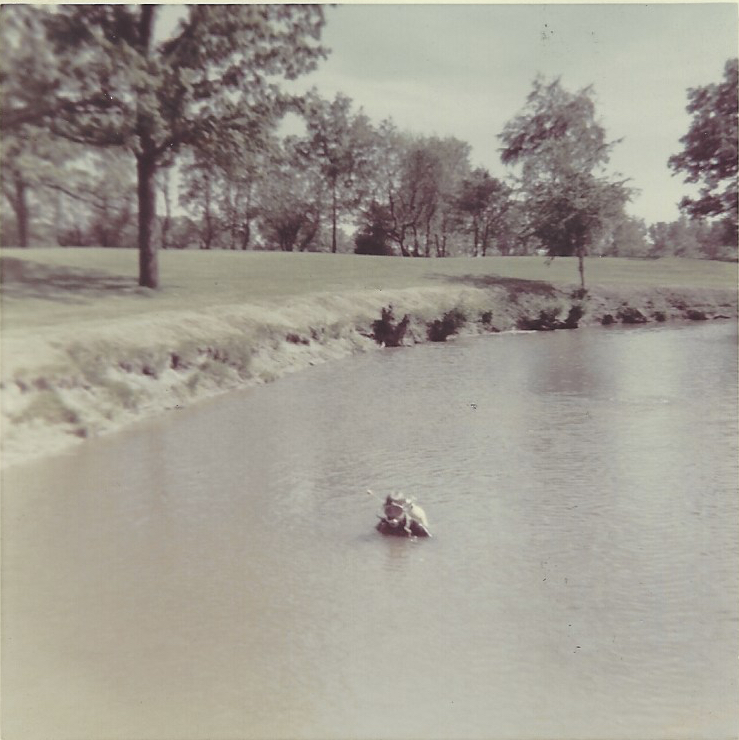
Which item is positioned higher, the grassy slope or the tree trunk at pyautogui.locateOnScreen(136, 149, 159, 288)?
the tree trunk at pyautogui.locateOnScreen(136, 149, 159, 288)

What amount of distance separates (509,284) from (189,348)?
2969 centimetres

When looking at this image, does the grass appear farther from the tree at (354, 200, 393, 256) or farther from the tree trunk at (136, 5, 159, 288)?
the tree at (354, 200, 393, 256)

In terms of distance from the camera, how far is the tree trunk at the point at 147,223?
2708 cm

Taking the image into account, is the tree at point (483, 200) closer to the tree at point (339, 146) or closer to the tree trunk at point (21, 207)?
the tree at point (339, 146)

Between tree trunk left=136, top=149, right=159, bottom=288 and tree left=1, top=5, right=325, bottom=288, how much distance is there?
3 cm

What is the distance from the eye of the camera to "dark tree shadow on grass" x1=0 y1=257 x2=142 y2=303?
75.7 ft

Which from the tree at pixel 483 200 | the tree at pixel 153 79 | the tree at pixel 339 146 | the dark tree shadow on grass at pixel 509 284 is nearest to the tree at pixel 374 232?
the tree at pixel 339 146

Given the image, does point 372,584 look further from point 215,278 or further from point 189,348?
point 215,278

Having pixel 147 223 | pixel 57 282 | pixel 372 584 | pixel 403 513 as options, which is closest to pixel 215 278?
pixel 147 223

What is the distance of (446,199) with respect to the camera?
2857 inches

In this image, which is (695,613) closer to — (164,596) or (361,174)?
(164,596)

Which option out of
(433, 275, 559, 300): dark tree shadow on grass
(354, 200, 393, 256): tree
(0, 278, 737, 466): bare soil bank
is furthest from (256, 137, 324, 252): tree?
(433, 275, 559, 300): dark tree shadow on grass

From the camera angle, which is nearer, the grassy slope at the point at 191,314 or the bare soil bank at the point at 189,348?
the bare soil bank at the point at 189,348

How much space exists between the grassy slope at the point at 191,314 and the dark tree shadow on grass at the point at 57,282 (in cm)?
8
